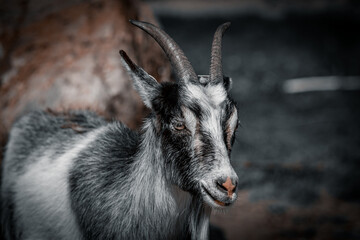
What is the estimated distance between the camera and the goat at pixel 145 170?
10.2ft

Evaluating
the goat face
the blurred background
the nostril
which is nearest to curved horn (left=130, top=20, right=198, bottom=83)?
the goat face

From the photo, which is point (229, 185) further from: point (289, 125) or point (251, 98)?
point (251, 98)

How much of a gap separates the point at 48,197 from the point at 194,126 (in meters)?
1.54

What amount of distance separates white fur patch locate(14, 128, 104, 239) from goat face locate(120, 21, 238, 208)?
0.96 m

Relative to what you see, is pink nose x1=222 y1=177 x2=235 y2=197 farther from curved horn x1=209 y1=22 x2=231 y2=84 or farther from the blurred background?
curved horn x1=209 y1=22 x2=231 y2=84

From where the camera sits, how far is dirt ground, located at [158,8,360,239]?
573 cm

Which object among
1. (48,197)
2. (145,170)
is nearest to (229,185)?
(145,170)

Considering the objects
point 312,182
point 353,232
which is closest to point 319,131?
point 312,182

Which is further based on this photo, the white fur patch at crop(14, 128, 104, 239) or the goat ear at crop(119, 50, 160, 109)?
the white fur patch at crop(14, 128, 104, 239)

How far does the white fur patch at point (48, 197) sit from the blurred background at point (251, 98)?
35.9 inches

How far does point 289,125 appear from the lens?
8836 mm

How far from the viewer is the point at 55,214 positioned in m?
3.84

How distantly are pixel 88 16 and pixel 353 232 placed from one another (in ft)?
12.5

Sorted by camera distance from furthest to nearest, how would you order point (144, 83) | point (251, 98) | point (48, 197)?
point (251, 98), point (48, 197), point (144, 83)
